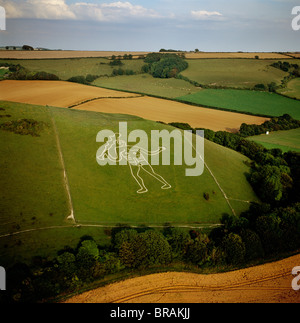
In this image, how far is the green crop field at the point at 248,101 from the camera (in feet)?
341

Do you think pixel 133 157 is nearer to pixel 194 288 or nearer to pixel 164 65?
pixel 194 288

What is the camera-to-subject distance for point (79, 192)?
44.4m

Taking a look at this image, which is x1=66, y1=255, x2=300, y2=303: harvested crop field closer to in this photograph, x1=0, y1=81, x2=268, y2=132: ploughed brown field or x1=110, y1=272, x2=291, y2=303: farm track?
x1=110, y1=272, x2=291, y2=303: farm track

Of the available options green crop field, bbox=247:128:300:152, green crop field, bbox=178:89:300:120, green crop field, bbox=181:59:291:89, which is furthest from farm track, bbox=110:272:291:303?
green crop field, bbox=181:59:291:89

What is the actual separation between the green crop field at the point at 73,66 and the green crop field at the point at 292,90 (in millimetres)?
78059

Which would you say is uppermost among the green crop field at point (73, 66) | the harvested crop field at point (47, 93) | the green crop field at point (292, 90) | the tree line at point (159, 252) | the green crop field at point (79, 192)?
the green crop field at point (73, 66)

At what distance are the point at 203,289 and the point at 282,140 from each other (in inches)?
2409

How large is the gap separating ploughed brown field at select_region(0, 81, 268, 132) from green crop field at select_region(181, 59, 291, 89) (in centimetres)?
3984

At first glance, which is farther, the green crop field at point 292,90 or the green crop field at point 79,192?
the green crop field at point 292,90

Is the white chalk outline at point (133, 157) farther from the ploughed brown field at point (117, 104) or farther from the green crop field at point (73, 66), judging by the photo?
the green crop field at point (73, 66)

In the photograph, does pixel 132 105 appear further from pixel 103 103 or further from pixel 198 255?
pixel 198 255

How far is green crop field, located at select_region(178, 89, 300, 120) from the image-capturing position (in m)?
104

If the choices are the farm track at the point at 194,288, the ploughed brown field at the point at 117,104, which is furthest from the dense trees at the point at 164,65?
the farm track at the point at 194,288

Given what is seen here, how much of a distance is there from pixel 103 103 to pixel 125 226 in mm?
60363
